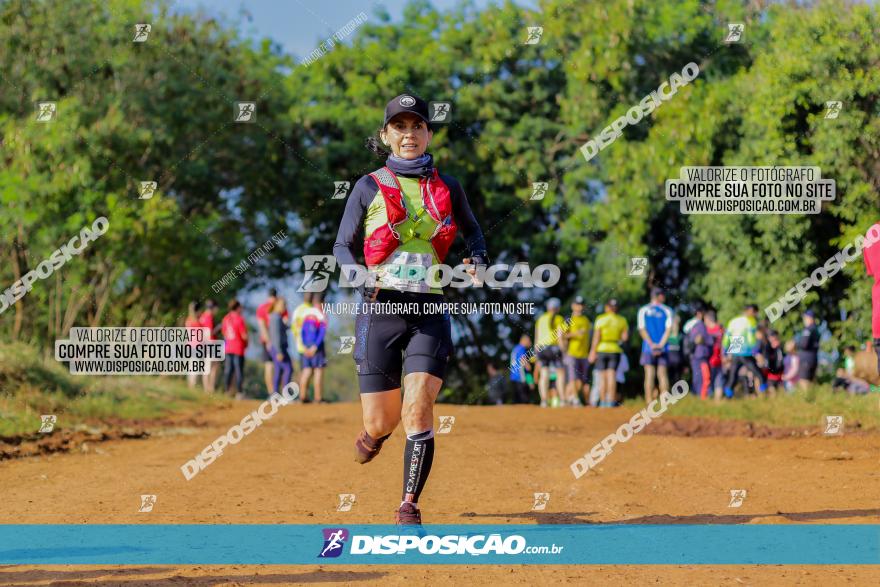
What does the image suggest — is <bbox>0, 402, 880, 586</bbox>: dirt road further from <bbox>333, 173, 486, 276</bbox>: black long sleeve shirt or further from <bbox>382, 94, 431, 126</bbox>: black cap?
<bbox>382, 94, 431, 126</bbox>: black cap

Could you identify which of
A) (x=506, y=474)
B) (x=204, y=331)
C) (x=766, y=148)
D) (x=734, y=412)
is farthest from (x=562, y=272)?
(x=506, y=474)

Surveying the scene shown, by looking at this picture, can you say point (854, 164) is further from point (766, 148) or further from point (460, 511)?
point (460, 511)

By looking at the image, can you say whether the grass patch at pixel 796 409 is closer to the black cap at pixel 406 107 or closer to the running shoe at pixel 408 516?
the running shoe at pixel 408 516

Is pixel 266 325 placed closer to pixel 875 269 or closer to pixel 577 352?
pixel 577 352

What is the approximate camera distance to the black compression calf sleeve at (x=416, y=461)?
7.34 m

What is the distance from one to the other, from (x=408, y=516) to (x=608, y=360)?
41.7 feet

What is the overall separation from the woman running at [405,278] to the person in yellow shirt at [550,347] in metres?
12.8

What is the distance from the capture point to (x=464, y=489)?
9945 mm

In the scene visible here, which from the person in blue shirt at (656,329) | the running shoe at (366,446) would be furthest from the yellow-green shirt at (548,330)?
the running shoe at (366,446)

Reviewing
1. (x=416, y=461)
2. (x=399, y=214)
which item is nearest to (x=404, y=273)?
(x=399, y=214)

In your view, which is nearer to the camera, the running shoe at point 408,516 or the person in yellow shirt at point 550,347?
the running shoe at point 408,516

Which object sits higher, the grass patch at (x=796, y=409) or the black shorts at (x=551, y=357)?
the black shorts at (x=551, y=357)

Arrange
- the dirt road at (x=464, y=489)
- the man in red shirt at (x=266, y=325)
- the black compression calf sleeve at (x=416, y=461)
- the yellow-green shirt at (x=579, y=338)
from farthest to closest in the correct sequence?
the man in red shirt at (x=266, y=325), the yellow-green shirt at (x=579, y=338), the black compression calf sleeve at (x=416, y=461), the dirt road at (x=464, y=489)

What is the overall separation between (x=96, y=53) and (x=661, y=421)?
16.1 meters
